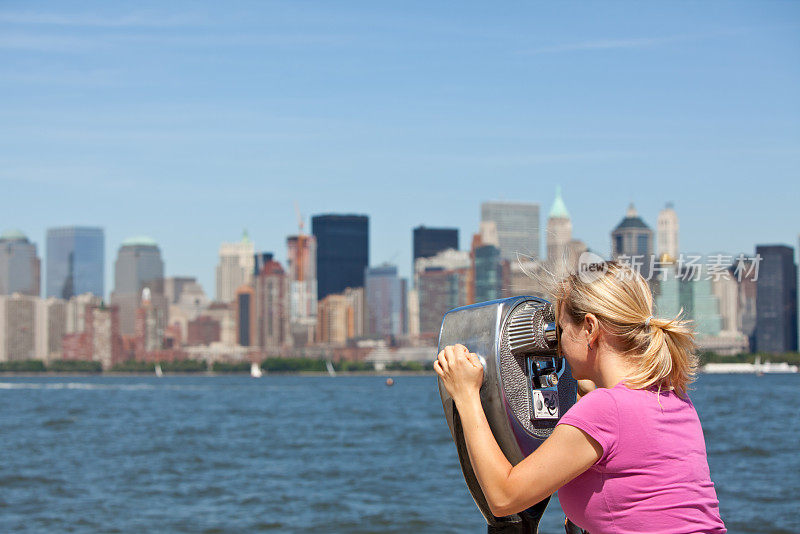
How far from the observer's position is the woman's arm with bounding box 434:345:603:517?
2.20m

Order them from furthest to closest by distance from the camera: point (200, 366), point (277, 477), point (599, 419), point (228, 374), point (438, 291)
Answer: point (438, 291), point (200, 366), point (228, 374), point (277, 477), point (599, 419)

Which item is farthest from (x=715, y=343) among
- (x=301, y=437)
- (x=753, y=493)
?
(x=753, y=493)

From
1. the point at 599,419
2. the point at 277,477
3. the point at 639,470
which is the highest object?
the point at 599,419

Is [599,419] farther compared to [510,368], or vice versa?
[510,368]

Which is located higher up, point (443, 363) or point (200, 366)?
point (443, 363)

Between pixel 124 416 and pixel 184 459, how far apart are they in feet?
88.1

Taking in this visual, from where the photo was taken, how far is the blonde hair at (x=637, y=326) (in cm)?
227

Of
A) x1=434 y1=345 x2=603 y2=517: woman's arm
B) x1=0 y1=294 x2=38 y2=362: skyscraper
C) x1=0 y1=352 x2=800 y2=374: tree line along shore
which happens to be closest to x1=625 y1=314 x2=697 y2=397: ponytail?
x1=434 y1=345 x2=603 y2=517: woman's arm

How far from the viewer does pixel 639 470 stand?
222 centimetres

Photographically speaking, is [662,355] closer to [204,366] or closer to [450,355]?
[450,355]

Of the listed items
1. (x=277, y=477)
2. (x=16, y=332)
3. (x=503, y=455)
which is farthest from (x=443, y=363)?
(x=16, y=332)

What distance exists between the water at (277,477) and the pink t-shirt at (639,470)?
13902mm

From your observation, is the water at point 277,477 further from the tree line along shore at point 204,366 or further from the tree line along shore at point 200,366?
the tree line along shore at point 200,366

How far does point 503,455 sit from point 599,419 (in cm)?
27
